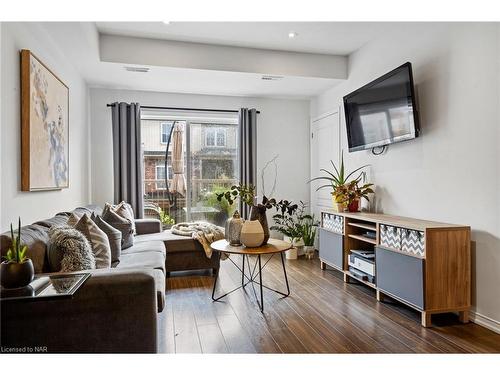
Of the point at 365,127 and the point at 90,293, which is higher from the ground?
the point at 365,127

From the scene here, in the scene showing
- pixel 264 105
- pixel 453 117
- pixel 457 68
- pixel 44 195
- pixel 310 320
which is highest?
pixel 264 105

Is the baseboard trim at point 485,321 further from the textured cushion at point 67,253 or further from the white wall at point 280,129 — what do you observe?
the white wall at point 280,129

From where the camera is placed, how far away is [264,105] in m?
5.19

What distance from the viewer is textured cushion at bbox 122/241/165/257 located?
307cm

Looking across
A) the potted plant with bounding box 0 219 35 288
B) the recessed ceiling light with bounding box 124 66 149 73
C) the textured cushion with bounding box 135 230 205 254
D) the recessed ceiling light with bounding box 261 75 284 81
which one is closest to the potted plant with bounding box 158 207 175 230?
the textured cushion with bounding box 135 230 205 254

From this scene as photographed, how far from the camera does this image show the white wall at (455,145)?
2357 millimetres

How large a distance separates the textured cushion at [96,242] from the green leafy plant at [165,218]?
269 centimetres

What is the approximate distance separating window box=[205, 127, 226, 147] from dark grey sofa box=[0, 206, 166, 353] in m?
3.60

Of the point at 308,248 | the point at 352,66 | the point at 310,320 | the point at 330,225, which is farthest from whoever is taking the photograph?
the point at 308,248

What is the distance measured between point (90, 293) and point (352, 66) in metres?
3.79

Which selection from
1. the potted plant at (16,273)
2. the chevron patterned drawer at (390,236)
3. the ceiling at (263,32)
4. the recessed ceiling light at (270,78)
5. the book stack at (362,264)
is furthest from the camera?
the recessed ceiling light at (270,78)

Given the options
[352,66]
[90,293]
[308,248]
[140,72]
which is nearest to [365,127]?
[352,66]

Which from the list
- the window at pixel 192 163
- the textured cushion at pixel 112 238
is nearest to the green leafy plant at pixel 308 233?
the window at pixel 192 163
